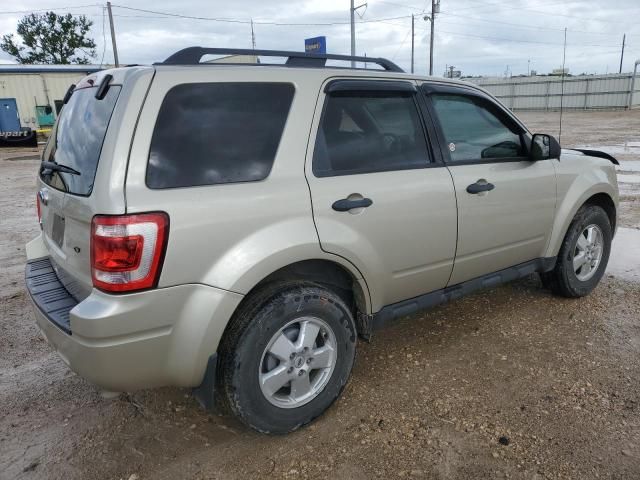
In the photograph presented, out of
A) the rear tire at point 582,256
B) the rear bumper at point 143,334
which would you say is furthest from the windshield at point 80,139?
the rear tire at point 582,256

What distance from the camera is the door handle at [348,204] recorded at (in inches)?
105

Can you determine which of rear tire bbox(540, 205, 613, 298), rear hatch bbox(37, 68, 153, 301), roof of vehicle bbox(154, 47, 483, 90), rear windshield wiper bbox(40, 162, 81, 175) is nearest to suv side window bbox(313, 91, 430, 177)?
roof of vehicle bbox(154, 47, 483, 90)

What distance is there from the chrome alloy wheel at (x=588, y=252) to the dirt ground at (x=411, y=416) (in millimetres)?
381

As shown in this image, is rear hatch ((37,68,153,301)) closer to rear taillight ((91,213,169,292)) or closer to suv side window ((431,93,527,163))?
rear taillight ((91,213,169,292))

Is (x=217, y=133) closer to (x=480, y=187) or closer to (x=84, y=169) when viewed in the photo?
(x=84, y=169)

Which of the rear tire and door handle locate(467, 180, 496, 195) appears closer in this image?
door handle locate(467, 180, 496, 195)

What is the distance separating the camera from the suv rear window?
89.0 inches

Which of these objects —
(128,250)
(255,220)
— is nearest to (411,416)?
(255,220)

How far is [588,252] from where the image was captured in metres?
4.38

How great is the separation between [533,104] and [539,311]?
4465 centimetres

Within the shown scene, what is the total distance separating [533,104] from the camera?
144ft

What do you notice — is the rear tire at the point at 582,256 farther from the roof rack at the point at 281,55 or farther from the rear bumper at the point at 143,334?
the rear bumper at the point at 143,334

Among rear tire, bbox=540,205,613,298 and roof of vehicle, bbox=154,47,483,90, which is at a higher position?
roof of vehicle, bbox=154,47,483,90

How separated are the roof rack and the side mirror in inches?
45.8
